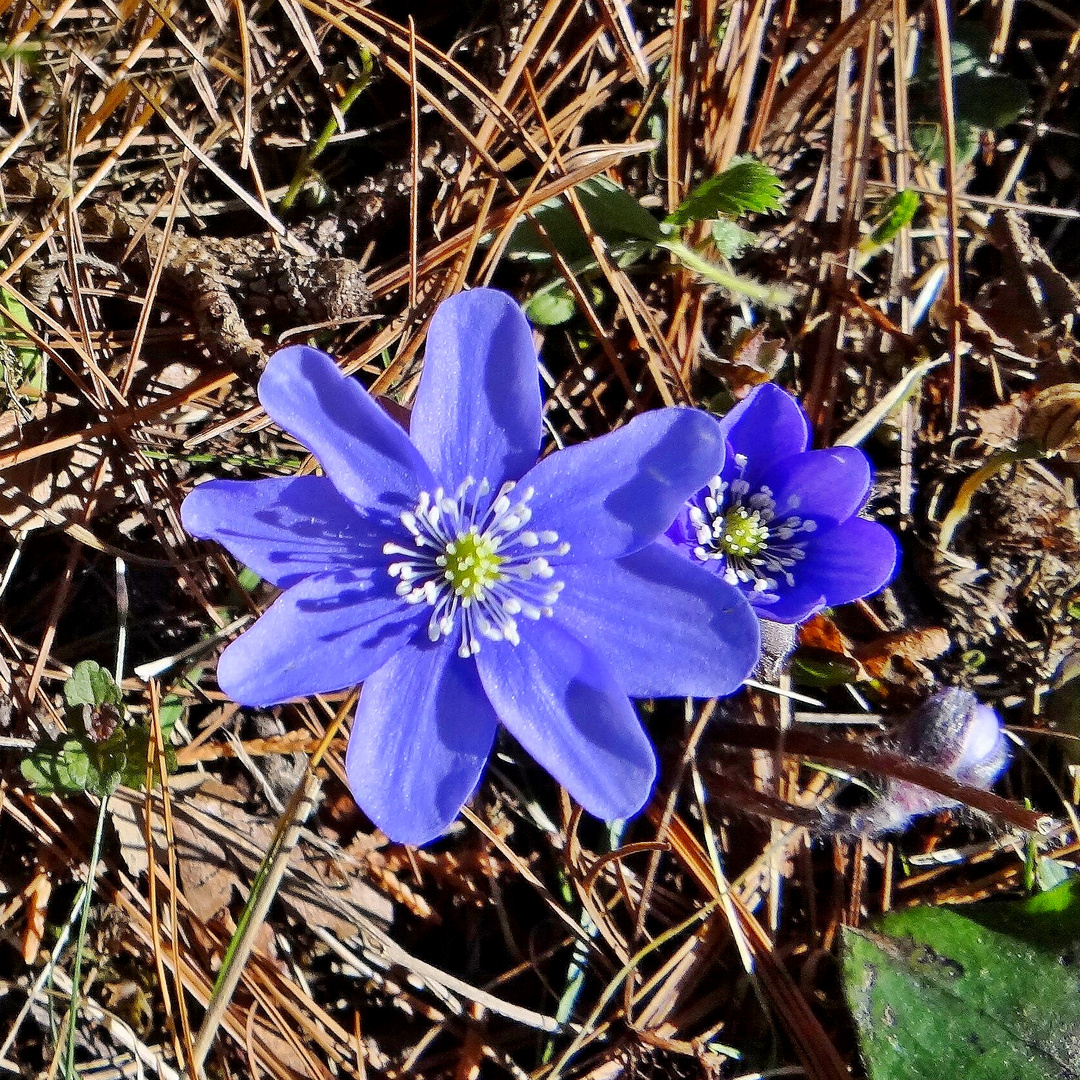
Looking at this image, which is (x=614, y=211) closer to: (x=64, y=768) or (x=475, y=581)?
(x=475, y=581)

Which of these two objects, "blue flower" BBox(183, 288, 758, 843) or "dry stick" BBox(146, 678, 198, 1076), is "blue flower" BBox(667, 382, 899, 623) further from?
"dry stick" BBox(146, 678, 198, 1076)

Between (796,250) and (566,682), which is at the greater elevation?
(796,250)

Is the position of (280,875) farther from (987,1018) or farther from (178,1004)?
(987,1018)

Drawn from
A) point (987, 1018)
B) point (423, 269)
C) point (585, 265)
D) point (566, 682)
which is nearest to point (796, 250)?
point (585, 265)

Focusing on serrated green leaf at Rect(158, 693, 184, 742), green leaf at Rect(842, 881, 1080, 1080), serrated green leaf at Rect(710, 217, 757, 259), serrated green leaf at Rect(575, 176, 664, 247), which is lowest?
green leaf at Rect(842, 881, 1080, 1080)

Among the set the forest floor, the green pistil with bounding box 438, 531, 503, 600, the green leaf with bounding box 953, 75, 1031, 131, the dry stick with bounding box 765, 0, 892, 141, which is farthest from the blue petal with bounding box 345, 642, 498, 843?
the green leaf with bounding box 953, 75, 1031, 131

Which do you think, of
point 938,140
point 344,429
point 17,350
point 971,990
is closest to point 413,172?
point 344,429

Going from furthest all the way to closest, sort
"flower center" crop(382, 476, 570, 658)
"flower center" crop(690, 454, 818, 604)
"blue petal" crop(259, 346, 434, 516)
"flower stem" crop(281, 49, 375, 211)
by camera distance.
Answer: "flower stem" crop(281, 49, 375, 211) → "flower center" crop(690, 454, 818, 604) → "flower center" crop(382, 476, 570, 658) → "blue petal" crop(259, 346, 434, 516)
